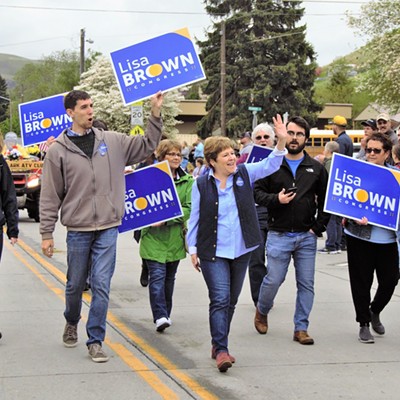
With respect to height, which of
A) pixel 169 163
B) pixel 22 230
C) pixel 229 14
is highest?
pixel 229 14

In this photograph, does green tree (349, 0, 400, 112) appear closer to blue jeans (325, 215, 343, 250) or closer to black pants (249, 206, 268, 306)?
blue jeans (325, 215, 343, 250)

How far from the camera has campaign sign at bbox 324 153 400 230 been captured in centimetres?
764

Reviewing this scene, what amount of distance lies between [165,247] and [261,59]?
52.8 m

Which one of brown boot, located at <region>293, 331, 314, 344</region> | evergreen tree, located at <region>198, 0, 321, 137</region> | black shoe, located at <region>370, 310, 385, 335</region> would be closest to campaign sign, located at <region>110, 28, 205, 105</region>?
brown boot, located at <region>293, 331, 314, 344</region>

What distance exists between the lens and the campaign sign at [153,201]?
8.19 meters

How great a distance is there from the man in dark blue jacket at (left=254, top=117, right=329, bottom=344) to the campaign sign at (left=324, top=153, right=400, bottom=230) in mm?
121

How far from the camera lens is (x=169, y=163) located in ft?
27.2

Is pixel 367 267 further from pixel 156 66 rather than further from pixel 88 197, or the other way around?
pixel 156 66

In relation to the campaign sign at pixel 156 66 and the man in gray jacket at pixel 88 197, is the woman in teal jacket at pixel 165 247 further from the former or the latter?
the man in gray jacket at pixel 88 197

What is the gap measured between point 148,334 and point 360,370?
2.10m

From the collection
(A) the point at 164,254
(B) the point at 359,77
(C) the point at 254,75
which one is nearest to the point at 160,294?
(A) the point at 164,254

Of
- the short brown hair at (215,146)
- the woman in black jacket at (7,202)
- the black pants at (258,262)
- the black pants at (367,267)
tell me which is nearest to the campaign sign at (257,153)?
the black pants at (258,262)

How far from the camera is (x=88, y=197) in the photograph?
688 cm

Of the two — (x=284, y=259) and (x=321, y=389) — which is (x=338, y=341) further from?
(x=321, y=389)
